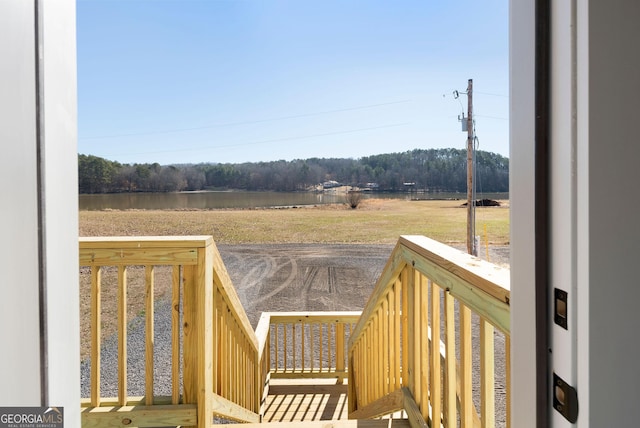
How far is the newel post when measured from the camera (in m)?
1.47

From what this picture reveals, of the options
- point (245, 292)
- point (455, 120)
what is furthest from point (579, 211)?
point (455, 120)

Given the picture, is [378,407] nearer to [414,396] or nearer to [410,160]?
[414,396]

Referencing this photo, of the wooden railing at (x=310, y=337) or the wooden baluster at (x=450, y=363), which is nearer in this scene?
the wooden baluster at (x=450, y=363)

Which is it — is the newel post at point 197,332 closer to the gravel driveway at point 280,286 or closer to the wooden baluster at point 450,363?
the wooden baluster at point 450,363

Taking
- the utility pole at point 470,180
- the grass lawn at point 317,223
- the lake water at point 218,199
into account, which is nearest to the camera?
the utility pole at point 470,180

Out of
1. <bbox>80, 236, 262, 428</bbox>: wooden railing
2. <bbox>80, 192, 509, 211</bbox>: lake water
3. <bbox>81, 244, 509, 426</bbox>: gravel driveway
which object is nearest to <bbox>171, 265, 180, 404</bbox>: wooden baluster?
<bbox>80, 236, 262, 428</bbox>: wooden railing

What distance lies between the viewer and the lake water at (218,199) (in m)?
13.8

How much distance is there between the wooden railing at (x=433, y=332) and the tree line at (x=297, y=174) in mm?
13289

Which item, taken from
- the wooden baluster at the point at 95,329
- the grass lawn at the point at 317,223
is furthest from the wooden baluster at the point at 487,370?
the grass lawn at the point at 317,223

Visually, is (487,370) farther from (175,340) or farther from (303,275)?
(303,275)

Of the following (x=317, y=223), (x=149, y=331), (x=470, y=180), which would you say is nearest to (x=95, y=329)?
(x=149, y=331)

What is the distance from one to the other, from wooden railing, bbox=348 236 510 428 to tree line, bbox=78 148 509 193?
43.6 ft

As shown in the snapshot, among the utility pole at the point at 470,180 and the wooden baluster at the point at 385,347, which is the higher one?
the utility pole at the point at 470,180

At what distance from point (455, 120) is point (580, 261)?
10.3 meters
